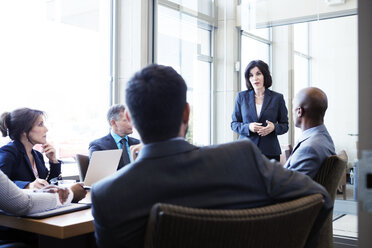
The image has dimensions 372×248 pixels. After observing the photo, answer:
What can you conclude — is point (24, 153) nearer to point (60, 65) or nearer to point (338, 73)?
point (60, 65)

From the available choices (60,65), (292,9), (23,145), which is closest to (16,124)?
(23,145)

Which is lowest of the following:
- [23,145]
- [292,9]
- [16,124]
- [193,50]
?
[23,145]

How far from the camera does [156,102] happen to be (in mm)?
1216

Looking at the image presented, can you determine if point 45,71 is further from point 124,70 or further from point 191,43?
point 191,43

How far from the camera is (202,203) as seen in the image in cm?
116

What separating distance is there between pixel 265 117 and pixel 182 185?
→ 3.23m

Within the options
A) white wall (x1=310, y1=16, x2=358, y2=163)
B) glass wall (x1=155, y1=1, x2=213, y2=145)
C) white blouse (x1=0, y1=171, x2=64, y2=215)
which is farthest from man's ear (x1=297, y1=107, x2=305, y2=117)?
glass wall (x1=155, y1=1, x2=213, y2=145)

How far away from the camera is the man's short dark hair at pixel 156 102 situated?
1216mm

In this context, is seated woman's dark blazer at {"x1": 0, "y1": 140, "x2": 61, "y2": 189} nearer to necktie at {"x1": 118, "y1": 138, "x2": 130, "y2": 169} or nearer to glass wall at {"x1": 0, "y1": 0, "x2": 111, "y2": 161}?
necktie at {"x1": 118, "y1": 138, "x2": 130, "y2": 169}

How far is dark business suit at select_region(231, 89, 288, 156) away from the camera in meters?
4.19

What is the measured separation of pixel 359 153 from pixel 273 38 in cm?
431

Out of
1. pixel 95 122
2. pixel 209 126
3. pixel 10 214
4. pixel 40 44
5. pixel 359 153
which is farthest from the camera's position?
pixel 209 126

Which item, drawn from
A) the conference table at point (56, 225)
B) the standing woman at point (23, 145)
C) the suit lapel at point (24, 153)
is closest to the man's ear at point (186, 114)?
the conference table at point (56, 225)

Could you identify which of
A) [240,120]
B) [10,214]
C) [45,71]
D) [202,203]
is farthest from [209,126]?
[202,203]
